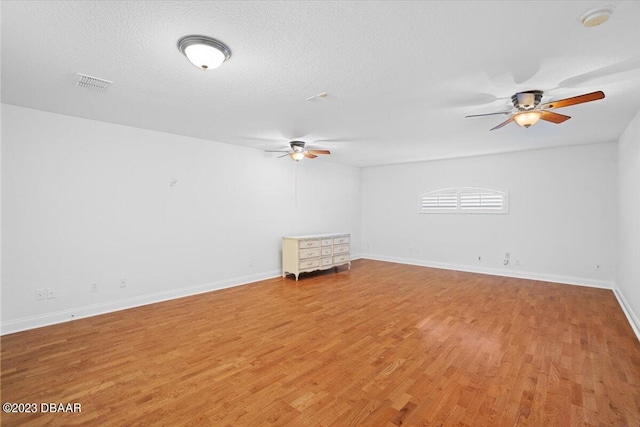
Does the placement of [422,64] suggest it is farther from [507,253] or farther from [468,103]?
[507,253]

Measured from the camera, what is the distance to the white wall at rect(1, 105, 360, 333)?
3434 millimetres

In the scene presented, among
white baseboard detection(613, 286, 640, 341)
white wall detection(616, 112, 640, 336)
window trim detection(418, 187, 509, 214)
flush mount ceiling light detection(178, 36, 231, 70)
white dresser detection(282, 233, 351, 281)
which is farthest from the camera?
window trim detection(418, 187, 509, 214)

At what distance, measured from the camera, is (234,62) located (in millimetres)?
2344

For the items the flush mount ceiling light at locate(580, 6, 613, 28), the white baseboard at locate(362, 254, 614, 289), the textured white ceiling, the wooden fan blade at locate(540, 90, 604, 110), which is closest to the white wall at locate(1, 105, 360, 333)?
the textured white ceiling

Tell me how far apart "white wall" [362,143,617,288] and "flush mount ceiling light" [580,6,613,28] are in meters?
4.80

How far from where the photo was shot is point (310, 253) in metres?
6.07

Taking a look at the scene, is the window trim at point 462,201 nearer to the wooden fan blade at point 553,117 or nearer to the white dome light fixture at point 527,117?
the wooden fan blade at point 553,117

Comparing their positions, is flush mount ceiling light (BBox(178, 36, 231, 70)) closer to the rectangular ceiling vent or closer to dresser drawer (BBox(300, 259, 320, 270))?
the rectangular ceiling vent

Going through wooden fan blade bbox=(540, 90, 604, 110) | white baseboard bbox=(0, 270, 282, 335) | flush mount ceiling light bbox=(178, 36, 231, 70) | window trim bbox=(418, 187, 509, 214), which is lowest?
white baseboard bbox=(0, 270, 282, 335)

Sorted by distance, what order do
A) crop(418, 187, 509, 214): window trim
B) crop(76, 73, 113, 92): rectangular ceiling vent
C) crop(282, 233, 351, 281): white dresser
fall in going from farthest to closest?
crop(418, 187, 509, 214): window trim, crop(282, 233, 351, 281): white dresser, crop(76, 73, 113, 92): rectangular ceiling vent

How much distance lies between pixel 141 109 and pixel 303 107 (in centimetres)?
198

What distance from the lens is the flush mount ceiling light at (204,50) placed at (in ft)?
6.57

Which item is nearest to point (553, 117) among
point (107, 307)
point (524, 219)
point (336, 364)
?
point (336, 364)

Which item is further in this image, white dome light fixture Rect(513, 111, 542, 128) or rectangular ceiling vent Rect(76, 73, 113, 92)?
white dome light fixture Rect(513, 111, 542, 128)
